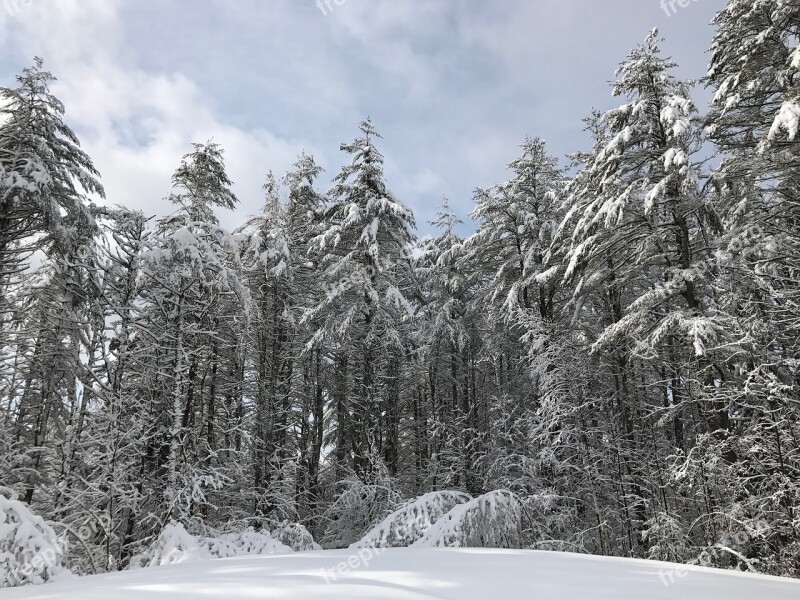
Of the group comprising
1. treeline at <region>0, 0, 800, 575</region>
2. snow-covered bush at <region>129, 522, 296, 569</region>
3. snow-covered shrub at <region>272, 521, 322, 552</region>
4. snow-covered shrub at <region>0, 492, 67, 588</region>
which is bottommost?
snow-covered shrub at <region>272, 521, 322, 552</region>

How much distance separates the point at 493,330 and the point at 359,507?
8215 millimetres

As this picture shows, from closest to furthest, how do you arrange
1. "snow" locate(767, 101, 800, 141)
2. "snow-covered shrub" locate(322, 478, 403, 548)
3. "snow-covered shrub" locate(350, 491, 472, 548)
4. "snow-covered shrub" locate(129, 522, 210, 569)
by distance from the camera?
"snow" locate(767, 101, 800, 141) < "snow-covered shrub" locate(129, 522, 210, 569) < "snow-covered shrub" locate(350, 491, 472, 548) < "snow-covered shrub" locate(322, 478, 403, 548)

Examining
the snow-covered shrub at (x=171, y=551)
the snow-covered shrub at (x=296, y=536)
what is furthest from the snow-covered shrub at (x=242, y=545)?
the snow-covered shrub at (x=296, y=536)

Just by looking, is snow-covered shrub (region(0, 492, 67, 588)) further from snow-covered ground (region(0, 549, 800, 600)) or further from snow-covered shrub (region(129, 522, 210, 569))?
snow-covered shrub (region(129, 522, 210, 569))

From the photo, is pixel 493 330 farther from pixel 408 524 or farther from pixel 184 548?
A: pixel 184 548

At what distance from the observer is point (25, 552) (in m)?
5.42

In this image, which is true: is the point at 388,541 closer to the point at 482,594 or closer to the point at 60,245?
the point at 482,594

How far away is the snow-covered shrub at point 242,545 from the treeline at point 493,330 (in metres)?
0.82

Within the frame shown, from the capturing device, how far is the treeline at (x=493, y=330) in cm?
858

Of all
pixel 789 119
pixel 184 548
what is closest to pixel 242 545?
pixel 184 548

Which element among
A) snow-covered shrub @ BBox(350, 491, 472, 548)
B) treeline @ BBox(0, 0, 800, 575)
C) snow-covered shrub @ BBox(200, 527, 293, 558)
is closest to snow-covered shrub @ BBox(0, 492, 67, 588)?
treeline @ BBox(0, 0, 800, 575)

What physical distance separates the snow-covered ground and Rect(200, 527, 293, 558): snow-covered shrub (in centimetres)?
467

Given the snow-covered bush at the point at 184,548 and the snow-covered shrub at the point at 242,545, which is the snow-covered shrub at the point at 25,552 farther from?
the snow-covered shrub at the point at 242,545

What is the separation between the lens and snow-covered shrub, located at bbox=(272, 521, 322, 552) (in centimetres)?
1129
